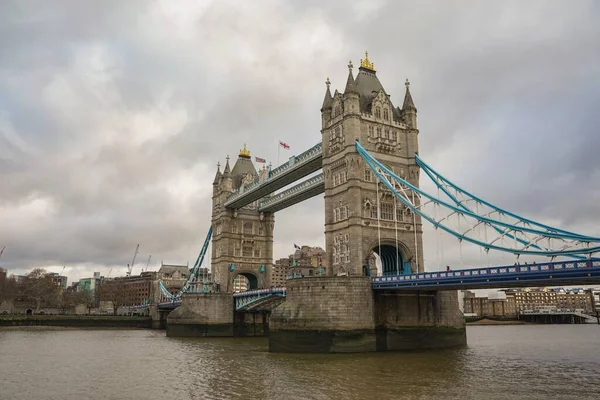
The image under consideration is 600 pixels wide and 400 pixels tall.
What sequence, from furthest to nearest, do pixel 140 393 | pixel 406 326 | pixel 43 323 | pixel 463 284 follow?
pixel 43 323
pixel 406 326
pixel 463 284
pixel 140 393

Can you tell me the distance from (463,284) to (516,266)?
3.92 metres

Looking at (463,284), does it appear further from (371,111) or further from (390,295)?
(371,111)

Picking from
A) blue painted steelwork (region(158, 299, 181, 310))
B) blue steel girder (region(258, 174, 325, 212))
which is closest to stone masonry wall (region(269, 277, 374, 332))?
blue steel girder (region(258, 174, 325, 212))

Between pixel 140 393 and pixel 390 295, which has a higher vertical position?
pixel 390 295

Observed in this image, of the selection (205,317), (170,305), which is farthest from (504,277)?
(170,305)

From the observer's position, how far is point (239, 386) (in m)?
24.5

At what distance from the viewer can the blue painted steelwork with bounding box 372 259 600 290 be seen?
28.3m

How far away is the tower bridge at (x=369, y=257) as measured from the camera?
34.2 m

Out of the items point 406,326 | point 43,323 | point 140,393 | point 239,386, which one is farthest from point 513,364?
point 43,323

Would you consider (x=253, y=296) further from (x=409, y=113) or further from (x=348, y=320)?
(x=409, y=113)

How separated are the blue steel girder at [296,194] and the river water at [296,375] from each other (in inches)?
789

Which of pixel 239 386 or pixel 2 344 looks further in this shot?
pixel 2 344

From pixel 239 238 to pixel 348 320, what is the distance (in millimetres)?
36910

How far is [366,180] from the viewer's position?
45.1 meters
